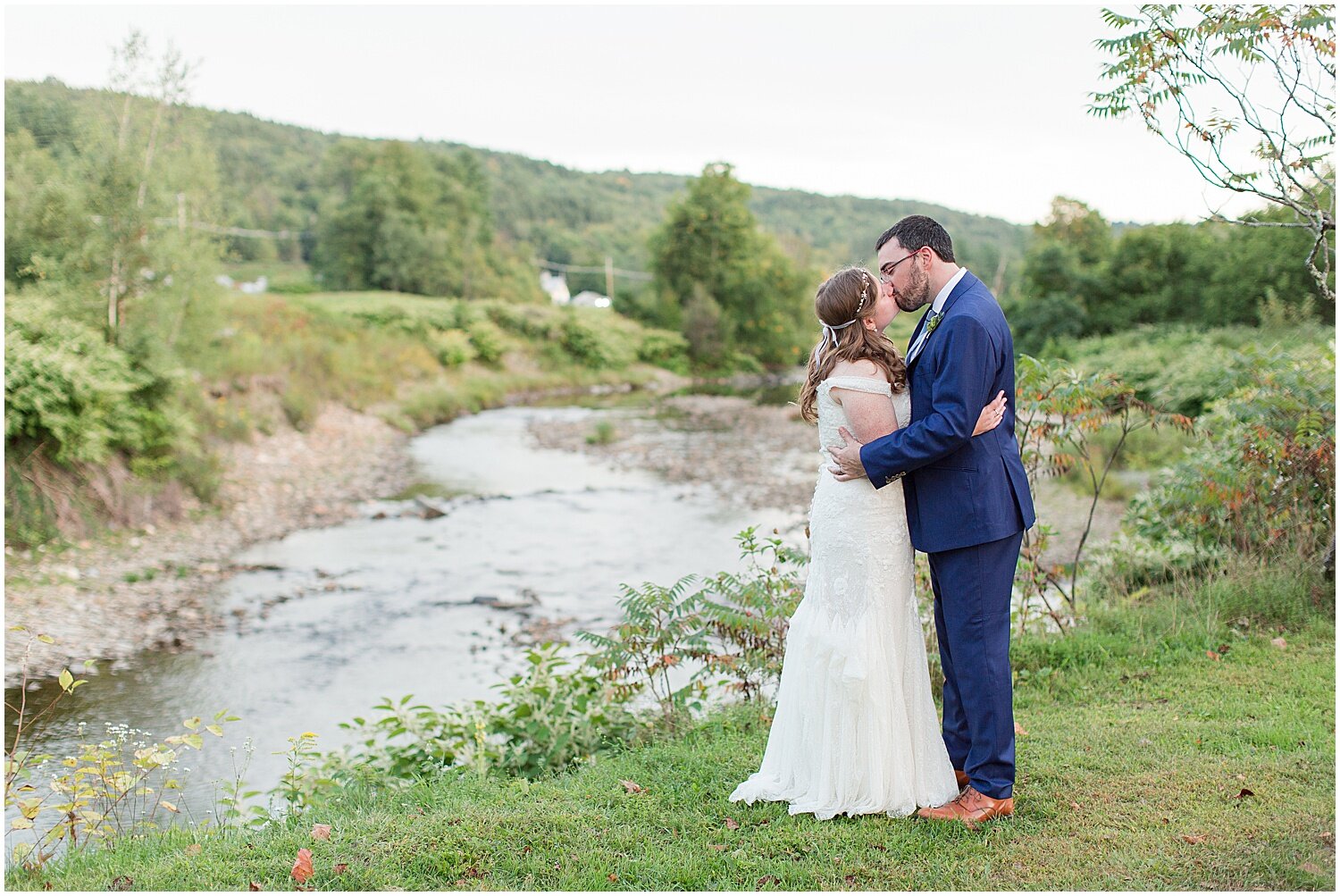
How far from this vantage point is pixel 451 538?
1459 centimetres

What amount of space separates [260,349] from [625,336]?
88.9ft

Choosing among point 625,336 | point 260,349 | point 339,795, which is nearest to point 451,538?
point 339,795

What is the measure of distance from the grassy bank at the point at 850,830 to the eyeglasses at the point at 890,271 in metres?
2.25

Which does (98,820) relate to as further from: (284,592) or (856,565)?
(284,592)

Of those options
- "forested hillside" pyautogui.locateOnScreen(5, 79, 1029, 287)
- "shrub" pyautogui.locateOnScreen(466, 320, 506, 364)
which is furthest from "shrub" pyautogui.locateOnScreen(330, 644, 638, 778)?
"forested hillside" pyautogui.locateOnScreen(5, 79, 1029, 287)

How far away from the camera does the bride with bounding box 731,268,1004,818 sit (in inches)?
154

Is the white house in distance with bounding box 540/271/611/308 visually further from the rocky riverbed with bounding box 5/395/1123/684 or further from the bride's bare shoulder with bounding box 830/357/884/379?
the bride's bare shoulder with bounding box 830/357/884/379

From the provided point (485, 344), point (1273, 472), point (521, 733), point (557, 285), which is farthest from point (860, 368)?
point (557, 285)

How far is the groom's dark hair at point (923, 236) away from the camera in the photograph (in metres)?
3.92

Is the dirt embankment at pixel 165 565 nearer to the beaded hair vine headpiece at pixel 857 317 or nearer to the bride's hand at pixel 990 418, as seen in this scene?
the beaded hair vine headpiece at pixel 857 317

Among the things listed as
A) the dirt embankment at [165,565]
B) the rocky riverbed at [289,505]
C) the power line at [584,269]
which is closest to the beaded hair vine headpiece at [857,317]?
the dirt embankment at [165,565]

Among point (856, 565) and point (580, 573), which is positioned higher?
point (856, 565)

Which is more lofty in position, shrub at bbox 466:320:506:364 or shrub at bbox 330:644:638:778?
shrub at bbox 466:320:506:364

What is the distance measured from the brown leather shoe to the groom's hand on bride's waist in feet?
4.56
